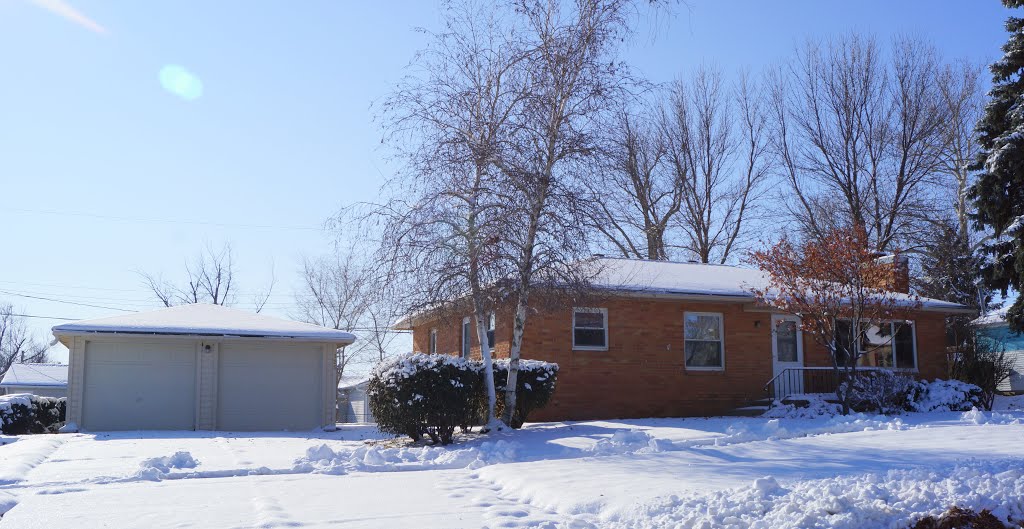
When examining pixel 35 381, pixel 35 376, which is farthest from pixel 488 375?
pixel 35 376

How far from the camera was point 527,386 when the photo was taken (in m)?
15.5

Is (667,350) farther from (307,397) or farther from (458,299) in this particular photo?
(307,397)

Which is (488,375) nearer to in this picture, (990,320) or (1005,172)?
(1005,172)

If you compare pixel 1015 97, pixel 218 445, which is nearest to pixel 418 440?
pixel 218 445

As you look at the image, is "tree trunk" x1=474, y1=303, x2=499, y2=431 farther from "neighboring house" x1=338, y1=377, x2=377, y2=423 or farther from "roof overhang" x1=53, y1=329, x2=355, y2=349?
"neighboring house" x1=338, y1=377, x2=377, y2=423

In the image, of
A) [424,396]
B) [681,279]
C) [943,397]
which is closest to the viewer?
[424,396]

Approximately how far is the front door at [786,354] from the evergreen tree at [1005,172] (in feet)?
14.0

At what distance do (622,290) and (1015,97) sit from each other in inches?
354

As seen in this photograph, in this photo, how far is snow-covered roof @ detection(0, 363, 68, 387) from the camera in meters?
43.8

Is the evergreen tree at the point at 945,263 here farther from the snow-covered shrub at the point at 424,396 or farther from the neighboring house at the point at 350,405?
the neighboring house at the point at 350,405

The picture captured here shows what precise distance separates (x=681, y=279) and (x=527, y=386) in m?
6.47

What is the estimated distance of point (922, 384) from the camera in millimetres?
18516

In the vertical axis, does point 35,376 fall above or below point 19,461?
above

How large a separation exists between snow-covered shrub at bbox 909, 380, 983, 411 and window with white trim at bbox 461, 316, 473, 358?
995 cm
